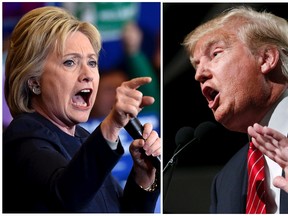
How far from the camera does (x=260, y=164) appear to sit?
4.07 meters

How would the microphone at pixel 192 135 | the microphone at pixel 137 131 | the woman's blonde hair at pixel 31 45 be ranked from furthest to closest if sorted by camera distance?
1. the microphone at pixel 192 135
2. the woman's blonde hair at pixel 31 45
3. the microphone at pixel 137 131

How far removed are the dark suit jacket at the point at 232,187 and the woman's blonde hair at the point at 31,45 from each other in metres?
1.01

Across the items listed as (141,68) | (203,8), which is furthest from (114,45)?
(203,8)

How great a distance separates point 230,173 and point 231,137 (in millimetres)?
200

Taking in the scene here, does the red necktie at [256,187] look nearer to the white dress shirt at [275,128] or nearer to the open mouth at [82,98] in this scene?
the white dress shirt at [275,128]

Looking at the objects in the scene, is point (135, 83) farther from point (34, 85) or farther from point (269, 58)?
point (269, 58)

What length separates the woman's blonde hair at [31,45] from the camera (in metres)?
3.98

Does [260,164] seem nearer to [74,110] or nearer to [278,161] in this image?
[278,161]

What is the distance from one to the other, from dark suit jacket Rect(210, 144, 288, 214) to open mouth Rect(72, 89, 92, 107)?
833 millimetres

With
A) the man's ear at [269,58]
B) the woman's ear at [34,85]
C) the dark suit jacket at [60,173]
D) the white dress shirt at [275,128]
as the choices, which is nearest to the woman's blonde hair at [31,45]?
the woman's ear at [34,85]

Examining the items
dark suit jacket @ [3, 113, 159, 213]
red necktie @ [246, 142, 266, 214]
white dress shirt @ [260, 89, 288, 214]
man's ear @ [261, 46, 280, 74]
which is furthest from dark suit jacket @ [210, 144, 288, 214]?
man's ear @ [261, 46, 280, 74]

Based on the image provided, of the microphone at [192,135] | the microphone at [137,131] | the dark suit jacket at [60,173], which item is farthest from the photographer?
the microphone at [192,135]

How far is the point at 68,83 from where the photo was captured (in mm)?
3990

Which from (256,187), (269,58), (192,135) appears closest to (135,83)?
(192,135)
